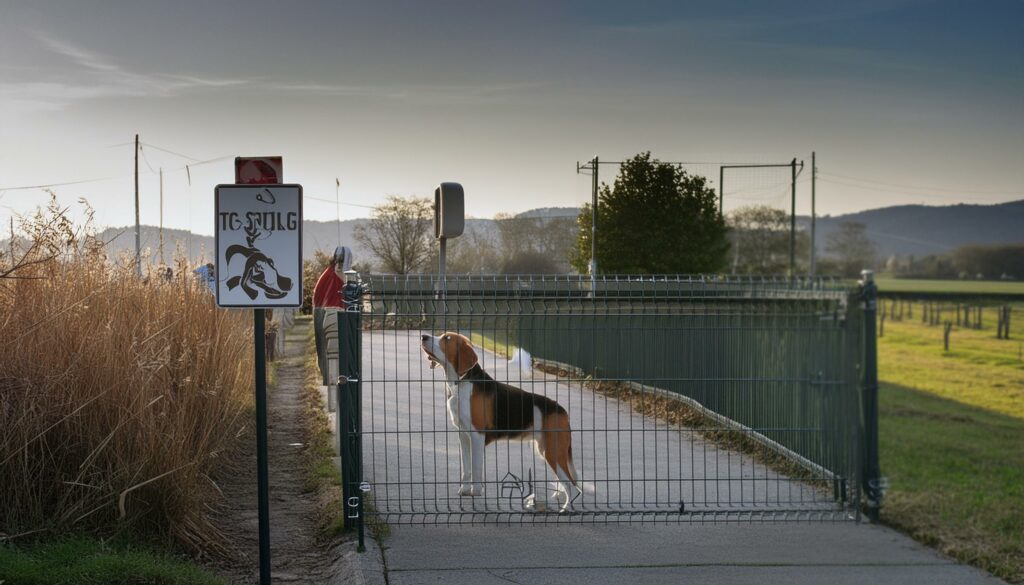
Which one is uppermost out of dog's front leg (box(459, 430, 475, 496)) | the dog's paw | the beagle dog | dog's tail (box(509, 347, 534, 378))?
dog's tail (box(509, 347, 534, 378))

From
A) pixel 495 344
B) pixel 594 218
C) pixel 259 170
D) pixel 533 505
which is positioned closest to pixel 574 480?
pixel 533 505

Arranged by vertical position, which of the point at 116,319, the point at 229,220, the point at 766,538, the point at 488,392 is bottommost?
the point at 766,538

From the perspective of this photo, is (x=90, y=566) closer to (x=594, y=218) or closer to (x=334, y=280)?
(x=334, y=280)

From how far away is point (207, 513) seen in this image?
690 cm

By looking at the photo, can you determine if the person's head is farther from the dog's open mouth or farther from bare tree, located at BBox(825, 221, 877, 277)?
bare tree, located at BBox(825, 221, 877, 277)

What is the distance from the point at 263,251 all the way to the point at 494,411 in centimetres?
234

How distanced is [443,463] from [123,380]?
10.6 ft

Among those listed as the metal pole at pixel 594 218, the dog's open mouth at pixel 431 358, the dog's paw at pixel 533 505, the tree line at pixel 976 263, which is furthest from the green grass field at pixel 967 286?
the dog's open mouth at pixel 431 358

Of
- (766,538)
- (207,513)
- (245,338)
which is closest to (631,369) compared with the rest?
(766,538)

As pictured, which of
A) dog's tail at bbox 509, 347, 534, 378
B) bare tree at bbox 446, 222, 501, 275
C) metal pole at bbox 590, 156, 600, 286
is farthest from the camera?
metal pole at bbox 590, 156, 600, 286

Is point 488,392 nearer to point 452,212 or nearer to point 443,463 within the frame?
point 443,463

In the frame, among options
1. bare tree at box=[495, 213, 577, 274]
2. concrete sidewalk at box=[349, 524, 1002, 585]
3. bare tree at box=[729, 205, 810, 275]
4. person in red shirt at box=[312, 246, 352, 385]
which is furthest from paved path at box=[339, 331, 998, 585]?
bare tree at box=[729, 205, 810, 275]

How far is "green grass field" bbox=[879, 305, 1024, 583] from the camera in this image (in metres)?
6.76

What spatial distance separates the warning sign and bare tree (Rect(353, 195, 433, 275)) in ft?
72.6
